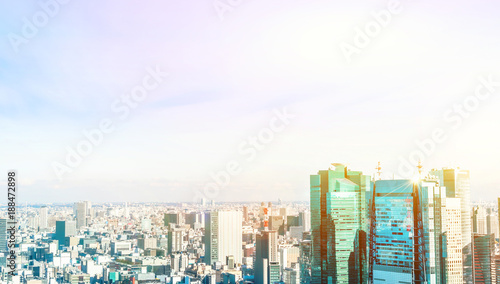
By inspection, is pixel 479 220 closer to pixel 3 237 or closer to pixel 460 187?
pixel 460 187

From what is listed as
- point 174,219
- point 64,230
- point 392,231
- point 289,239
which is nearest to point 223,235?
point 289,239

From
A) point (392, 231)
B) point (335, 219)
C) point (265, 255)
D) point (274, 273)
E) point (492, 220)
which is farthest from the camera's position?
point (265, 255)

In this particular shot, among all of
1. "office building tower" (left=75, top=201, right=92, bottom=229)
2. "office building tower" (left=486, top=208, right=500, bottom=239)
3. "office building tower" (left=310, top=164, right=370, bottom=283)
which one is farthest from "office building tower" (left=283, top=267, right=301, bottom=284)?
"office building tower" (left=75, top=201, right=92, bottom=229)

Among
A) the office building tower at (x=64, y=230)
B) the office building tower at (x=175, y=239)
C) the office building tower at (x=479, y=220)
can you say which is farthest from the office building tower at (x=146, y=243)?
the office building tower at (x=479, y=220)

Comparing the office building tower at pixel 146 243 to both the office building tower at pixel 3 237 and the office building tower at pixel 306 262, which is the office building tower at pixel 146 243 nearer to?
the office building tower at pixel 3 237

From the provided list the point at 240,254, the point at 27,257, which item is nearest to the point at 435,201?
the point at 240,254

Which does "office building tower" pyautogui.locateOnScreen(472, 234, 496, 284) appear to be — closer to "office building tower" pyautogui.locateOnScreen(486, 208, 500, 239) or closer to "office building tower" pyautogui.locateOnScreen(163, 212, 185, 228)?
"office building tower" pyautogui.locateOnScreen(486, 208, 500, 239)
